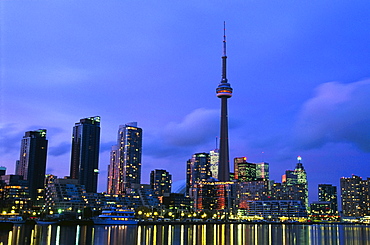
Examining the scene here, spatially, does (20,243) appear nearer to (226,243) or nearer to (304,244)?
(226,243)

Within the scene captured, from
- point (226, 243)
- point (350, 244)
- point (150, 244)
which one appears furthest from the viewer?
point (350, 244)

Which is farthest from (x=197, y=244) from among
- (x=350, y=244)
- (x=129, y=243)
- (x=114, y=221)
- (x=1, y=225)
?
(x=114, y=221)

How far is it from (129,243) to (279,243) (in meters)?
36.2

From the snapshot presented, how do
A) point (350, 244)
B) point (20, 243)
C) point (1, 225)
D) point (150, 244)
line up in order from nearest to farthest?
point (20, 243) → point (150, 244) → point (350, 244) → point (1, 225)

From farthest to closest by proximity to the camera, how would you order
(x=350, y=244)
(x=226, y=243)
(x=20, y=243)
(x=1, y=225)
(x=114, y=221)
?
(x=114, y=221) → (x=1, y=225) → (x=350, y=244) → (x=226, y=243) → (x=20, y=243)

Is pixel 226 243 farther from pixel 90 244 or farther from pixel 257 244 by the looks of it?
pixel 90 244

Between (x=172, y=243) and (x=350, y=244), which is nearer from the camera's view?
(x=172, y=243)

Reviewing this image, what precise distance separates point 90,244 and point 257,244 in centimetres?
3739

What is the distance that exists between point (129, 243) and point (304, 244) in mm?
41933

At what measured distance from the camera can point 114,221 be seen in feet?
655

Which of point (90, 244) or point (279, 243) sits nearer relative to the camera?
point (90, 244)

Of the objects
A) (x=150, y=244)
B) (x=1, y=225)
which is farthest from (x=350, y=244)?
(x=1, y=225)

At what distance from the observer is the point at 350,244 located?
11856 centimetres

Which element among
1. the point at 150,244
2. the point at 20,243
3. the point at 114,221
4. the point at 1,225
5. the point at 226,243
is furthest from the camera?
the point at 114,221
